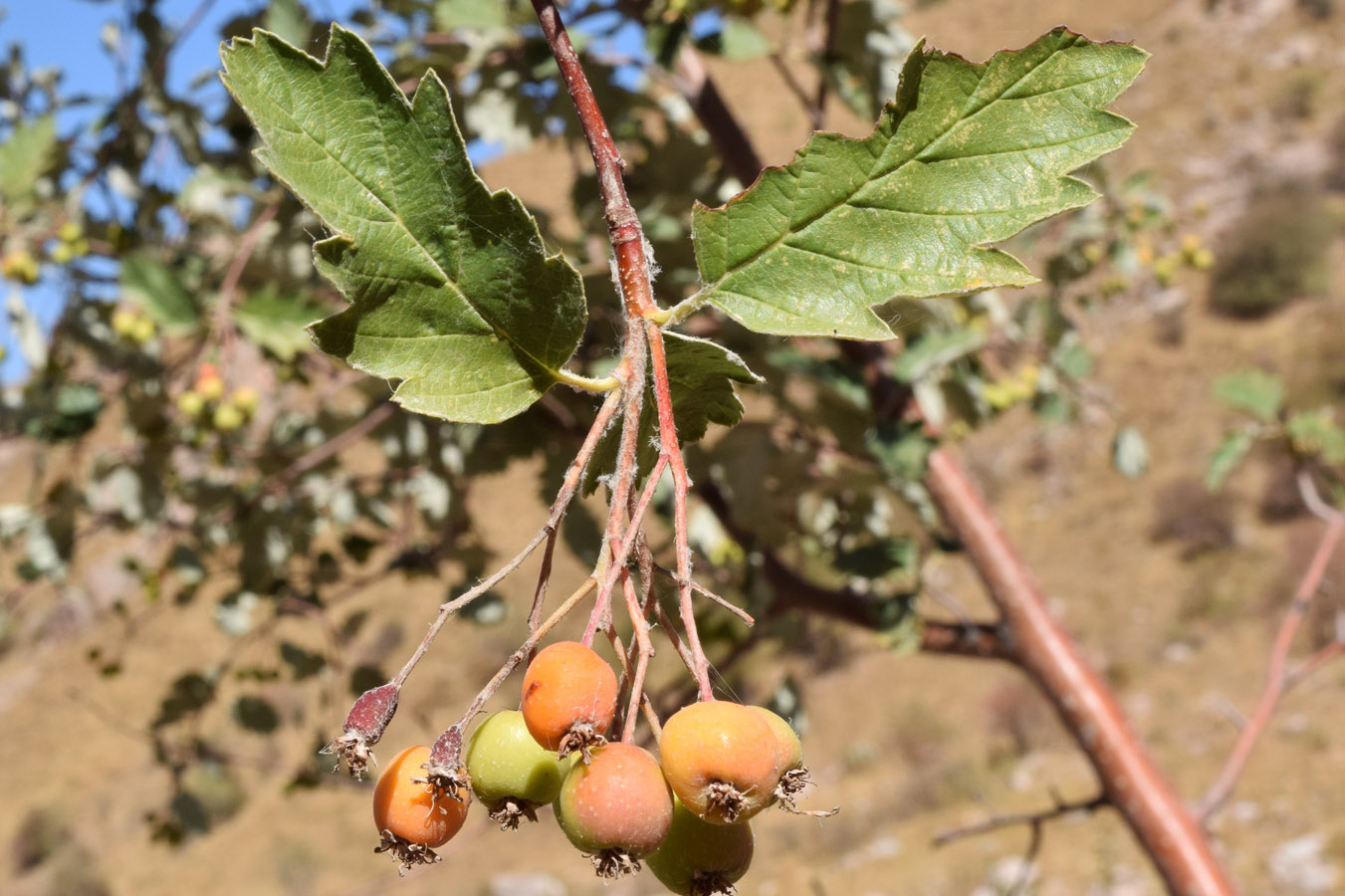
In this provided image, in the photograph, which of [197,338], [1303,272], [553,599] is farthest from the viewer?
[1303,272]

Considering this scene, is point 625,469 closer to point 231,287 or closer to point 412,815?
point 412,815

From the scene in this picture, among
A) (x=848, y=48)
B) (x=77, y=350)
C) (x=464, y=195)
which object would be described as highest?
(x=848, y=48)

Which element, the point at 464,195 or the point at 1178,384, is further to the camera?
the point at 1178,384

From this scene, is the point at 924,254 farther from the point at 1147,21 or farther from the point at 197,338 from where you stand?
the point at 1147,21

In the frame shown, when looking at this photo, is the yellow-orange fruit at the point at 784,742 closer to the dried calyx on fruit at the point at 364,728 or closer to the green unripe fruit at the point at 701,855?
the green unripe fruit at the point at 701,855

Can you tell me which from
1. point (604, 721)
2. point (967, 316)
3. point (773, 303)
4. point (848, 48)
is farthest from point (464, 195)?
point (967, 316)

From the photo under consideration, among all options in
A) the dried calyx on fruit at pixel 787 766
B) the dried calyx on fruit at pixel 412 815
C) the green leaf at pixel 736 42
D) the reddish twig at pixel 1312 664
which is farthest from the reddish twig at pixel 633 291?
the reddish twig at pixel 1312 664

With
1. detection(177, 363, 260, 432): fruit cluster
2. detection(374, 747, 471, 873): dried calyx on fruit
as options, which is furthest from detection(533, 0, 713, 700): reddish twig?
detection(177, 363, 260, 432): fruit cluster
